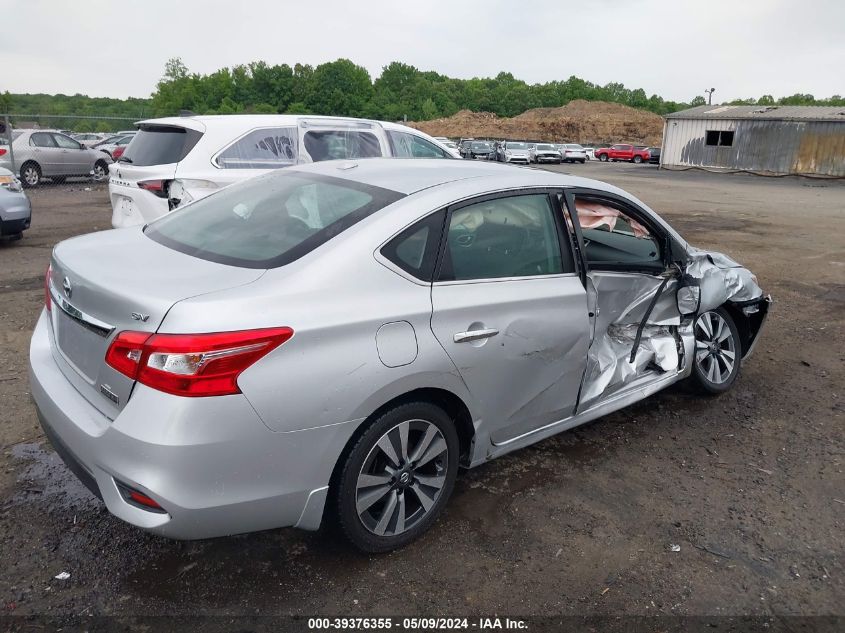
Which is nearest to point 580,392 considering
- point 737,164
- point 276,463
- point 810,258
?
point 276,463

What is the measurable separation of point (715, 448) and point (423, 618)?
7.74 feet

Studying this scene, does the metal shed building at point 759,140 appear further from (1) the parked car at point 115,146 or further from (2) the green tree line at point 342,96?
(2) the green tree line at point 342,96

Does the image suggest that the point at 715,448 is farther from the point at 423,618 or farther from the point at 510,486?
the point at 423,618

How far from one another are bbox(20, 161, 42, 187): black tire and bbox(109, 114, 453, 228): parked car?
12.6 meters

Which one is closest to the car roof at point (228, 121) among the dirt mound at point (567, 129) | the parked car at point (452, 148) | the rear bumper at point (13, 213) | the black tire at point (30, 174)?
the parked car at point (452, 148)

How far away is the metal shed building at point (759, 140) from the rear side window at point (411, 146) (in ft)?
109

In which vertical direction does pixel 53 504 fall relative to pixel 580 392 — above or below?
below

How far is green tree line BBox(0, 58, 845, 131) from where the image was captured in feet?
336

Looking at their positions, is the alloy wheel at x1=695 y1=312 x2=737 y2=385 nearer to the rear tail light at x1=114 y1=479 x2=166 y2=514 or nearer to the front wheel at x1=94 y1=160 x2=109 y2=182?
the rear tail light at x1=114 y1=479 x2=166 y2=514

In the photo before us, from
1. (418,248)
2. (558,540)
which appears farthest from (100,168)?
(558,540)

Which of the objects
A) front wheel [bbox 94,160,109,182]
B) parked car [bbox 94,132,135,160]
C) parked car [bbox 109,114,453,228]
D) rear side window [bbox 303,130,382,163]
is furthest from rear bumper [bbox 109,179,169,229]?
parked car [bbox 94,132,135,160]

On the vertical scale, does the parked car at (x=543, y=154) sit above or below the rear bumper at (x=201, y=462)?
below

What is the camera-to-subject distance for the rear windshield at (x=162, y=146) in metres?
6.86

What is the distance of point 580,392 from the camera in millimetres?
3596
